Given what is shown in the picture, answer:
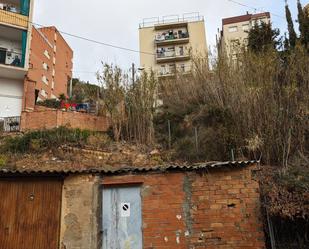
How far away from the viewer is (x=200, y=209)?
257 inches

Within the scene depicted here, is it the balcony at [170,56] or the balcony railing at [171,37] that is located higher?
the balcony railing at [171,37]

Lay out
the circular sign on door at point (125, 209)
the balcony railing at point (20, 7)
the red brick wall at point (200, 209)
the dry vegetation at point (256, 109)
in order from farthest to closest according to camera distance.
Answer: the balcony railing at point (20, 7) < the dry vegetation at point (256, 109) < the circular sign on door at point (125, 209) < the red brick wall at point (200, 209)

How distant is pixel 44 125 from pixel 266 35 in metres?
13.2

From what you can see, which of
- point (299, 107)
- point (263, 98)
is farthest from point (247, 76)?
point (299, 107)

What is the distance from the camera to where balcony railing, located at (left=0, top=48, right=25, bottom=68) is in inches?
792

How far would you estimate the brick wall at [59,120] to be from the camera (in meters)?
16.9

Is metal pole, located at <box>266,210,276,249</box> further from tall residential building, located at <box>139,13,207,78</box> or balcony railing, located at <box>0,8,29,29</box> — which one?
tall residential building, located at <box>139,13,207,78</box>

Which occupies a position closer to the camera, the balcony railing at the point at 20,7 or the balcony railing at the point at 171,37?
the balcony railing at the point at 20,7

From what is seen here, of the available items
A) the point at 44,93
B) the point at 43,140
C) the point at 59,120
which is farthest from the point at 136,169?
the point at 44,93

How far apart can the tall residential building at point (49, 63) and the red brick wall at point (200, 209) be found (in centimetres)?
2207

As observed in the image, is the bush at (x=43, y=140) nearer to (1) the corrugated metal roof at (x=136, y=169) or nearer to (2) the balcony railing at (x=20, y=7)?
(1) the corrugated metal roof at (x=136, y=169)

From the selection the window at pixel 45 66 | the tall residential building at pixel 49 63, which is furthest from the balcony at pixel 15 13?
the window at pixel 45 66

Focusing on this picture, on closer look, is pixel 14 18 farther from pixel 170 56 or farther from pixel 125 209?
pixel 170 56

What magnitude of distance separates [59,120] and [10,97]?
5997mm
